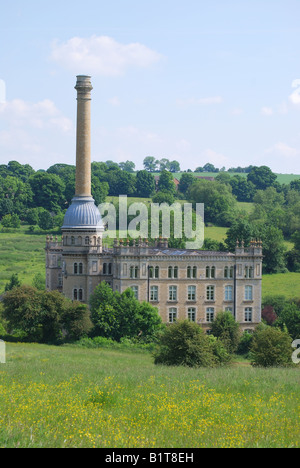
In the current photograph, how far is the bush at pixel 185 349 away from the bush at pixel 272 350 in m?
2.96

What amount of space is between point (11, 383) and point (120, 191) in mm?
141241

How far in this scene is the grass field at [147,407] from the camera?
90.8 ft

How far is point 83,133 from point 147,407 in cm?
5492

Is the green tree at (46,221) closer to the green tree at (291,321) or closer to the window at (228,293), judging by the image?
the window at (228,293)

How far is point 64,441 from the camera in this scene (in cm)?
2641

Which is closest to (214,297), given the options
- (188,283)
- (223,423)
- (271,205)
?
(188,283)

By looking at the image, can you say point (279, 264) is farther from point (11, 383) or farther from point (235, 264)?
point (11, 383)

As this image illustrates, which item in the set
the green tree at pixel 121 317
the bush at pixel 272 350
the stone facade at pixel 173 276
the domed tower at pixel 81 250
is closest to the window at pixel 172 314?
the stone facade at pixel 173 276

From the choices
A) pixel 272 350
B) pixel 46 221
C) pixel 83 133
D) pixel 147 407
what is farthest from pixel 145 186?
pixel 147 407

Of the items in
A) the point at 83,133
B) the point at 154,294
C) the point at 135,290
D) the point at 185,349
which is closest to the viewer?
the point at 185,349

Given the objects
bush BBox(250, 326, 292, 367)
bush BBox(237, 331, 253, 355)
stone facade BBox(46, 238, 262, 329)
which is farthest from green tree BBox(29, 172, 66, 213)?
bush BBox(250, 326, 292, 367)

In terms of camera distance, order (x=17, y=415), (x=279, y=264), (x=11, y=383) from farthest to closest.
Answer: (x=279, y=264) → (x=11, y=383) → (x=17, y=415)

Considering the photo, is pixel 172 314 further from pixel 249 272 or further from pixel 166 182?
pixel 166 182

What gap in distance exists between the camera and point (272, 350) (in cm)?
5625
